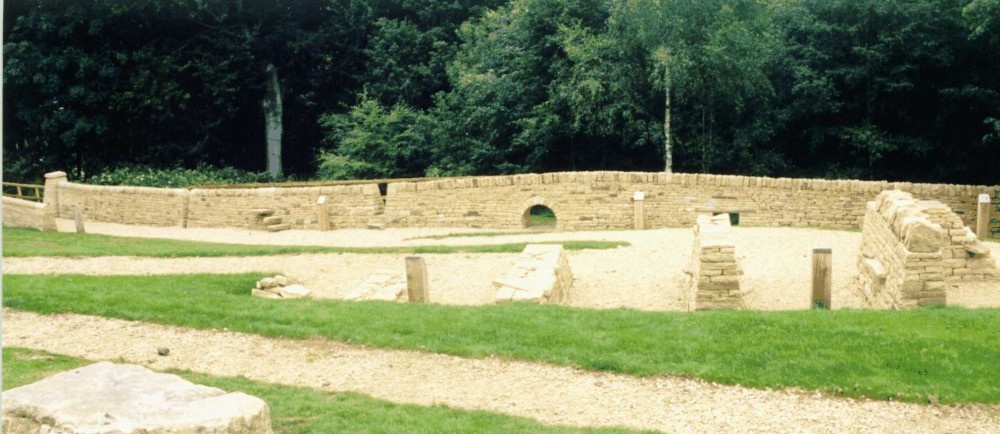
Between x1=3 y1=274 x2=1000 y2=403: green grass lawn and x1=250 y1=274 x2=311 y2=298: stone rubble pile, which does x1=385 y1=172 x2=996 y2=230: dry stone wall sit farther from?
x1=3 y1=274 x2=1000 y2=403: green grass lawn

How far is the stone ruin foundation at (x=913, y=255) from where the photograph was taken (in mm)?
12227

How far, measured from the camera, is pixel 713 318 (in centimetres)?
1154

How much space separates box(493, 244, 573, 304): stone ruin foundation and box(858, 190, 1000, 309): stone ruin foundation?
4.30 meters

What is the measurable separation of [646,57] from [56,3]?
19.9 metres

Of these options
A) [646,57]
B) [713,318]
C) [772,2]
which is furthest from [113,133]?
[713,318]

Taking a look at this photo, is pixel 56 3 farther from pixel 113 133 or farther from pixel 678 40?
pixel 678 40

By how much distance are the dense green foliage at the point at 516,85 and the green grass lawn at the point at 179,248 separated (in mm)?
9677

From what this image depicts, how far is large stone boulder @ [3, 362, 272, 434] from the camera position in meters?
6.55

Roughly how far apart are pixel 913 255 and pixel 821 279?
126 centimetres

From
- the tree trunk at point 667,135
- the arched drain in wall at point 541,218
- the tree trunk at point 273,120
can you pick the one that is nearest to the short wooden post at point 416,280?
the arched drain in wall at point 541,218

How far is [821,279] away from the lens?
43.0 ft

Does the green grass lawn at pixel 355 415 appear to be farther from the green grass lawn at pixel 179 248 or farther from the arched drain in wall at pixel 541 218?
the arched drain in wall at pixel 541 218

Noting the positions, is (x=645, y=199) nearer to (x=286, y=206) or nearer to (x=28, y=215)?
(x=286, y=206)

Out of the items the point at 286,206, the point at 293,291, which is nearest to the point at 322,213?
the point at 286,206
